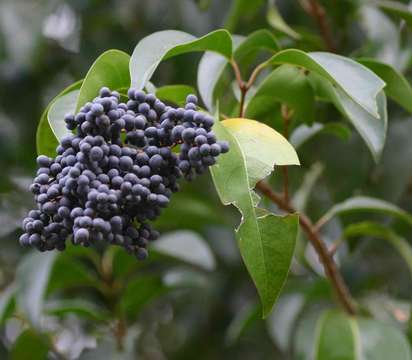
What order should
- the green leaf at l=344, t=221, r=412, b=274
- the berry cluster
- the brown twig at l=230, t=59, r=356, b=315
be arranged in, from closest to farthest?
the berry cluster
the brown twig at l=230, t=59, r=356, b=315
the green leaf at l=344, t=221, r=412, b=274

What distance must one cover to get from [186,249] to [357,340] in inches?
18.2

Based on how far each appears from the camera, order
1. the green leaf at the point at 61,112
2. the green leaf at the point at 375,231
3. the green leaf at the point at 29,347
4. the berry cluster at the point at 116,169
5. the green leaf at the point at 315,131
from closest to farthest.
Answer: the berry cluster at the point at 116,169 → the green leaf at the point at 61,112 → the green leaf at the point at 315,131 → the green leaf at the point at 375,231 → the green leaf at the point at 29,347

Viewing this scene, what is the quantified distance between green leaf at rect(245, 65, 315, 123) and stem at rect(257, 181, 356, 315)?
11 cm

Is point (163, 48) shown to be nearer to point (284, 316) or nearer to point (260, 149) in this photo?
point (260, 149)

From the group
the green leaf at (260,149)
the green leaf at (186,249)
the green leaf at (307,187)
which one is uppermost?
the green leaf at (260,149)

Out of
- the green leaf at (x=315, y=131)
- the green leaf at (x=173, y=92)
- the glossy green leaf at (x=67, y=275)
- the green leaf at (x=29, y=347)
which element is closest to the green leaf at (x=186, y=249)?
the glossy green leaf at (x=67, y=275)

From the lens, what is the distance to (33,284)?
1489mm

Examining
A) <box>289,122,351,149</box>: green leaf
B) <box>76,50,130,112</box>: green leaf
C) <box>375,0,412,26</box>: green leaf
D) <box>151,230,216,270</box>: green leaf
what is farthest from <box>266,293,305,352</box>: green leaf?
<box>76,50,130,112</box>: green leaf

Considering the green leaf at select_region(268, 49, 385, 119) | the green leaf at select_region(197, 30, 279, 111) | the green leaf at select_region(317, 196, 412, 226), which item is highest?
the green leaf at select_region(268, 49, 385, 119)

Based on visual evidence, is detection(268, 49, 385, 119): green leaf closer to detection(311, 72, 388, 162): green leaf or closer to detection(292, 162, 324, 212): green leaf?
detection(311, 72, 388, 162): green leaf

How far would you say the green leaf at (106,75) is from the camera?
2.95 feet

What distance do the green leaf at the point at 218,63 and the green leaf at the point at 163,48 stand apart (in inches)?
2.7

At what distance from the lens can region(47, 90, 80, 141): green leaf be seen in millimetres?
902

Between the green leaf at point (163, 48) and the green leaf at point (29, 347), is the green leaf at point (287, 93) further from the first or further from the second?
the green leaf at point (29, 347)
